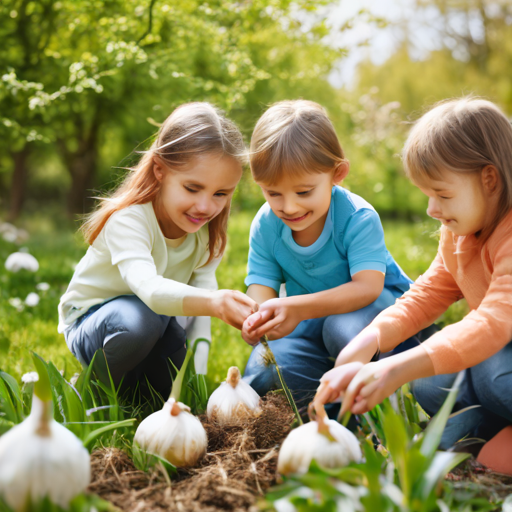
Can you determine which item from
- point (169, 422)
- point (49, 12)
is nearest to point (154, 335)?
point (169, 422)

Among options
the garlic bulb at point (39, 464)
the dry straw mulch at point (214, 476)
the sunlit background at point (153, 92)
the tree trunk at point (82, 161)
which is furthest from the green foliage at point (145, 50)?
the tree trunk at point (82, 161)

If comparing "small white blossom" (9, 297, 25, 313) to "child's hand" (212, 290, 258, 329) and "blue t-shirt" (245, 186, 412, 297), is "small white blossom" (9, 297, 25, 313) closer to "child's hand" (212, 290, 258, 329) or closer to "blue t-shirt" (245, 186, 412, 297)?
"blue t-shirt" (245, 186, 412, 297)

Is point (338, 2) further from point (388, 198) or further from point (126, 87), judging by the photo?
point (388, 198)

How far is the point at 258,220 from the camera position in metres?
2.07

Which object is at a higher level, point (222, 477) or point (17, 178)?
point (222, 477)

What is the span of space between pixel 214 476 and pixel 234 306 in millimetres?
481

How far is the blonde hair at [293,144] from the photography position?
5.72 feet

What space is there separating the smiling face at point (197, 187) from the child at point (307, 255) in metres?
0.12

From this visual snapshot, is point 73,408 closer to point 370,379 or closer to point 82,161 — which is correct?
point 370,379

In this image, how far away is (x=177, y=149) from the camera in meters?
1.88

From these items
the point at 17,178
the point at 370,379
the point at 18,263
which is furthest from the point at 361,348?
the point at 17,178

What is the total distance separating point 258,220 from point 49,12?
3.05 m

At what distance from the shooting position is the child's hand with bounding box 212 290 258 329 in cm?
155

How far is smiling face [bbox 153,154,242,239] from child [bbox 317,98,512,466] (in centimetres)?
62
